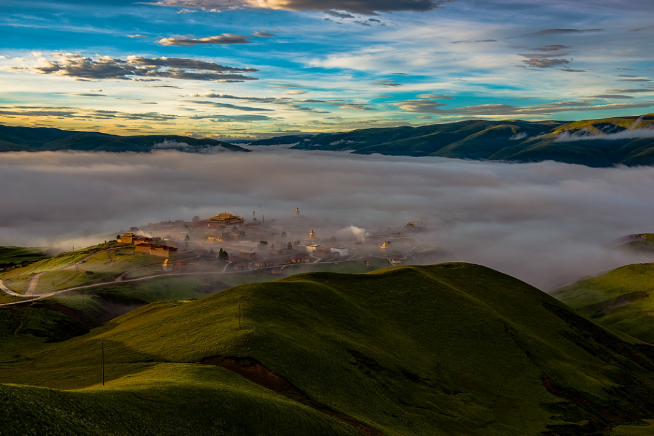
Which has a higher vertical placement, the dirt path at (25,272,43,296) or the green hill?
the green hill

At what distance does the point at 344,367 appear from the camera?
6962cm

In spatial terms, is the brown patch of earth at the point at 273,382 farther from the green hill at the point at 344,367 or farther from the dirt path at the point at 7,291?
the dirt path at the point at 7,291

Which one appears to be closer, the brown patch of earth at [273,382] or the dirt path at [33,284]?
the brown patch of earth at [273,382]

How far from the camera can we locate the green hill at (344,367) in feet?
149

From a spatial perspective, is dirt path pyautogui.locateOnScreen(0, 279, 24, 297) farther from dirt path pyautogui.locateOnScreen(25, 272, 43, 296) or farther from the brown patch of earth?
the brown patch of earth

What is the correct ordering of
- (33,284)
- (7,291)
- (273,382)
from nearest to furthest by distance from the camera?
(273,382), (7,291), (33,284)

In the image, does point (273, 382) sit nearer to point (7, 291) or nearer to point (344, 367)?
point (344, 367)

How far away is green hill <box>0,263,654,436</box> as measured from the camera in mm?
45344

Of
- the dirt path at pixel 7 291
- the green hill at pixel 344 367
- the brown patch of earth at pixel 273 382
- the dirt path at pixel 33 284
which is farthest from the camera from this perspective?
the dirt path at pixel 33 284

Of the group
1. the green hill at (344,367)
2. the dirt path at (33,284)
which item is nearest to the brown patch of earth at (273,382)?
the green hill at (344,367)

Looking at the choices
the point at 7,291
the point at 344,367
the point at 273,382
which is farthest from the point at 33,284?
the point at 273,382

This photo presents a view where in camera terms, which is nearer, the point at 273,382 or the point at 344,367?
the point at 273,382

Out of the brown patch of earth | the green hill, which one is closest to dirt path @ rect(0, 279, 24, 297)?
the green hill

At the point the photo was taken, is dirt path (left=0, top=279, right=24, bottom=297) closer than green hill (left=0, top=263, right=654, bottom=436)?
No
